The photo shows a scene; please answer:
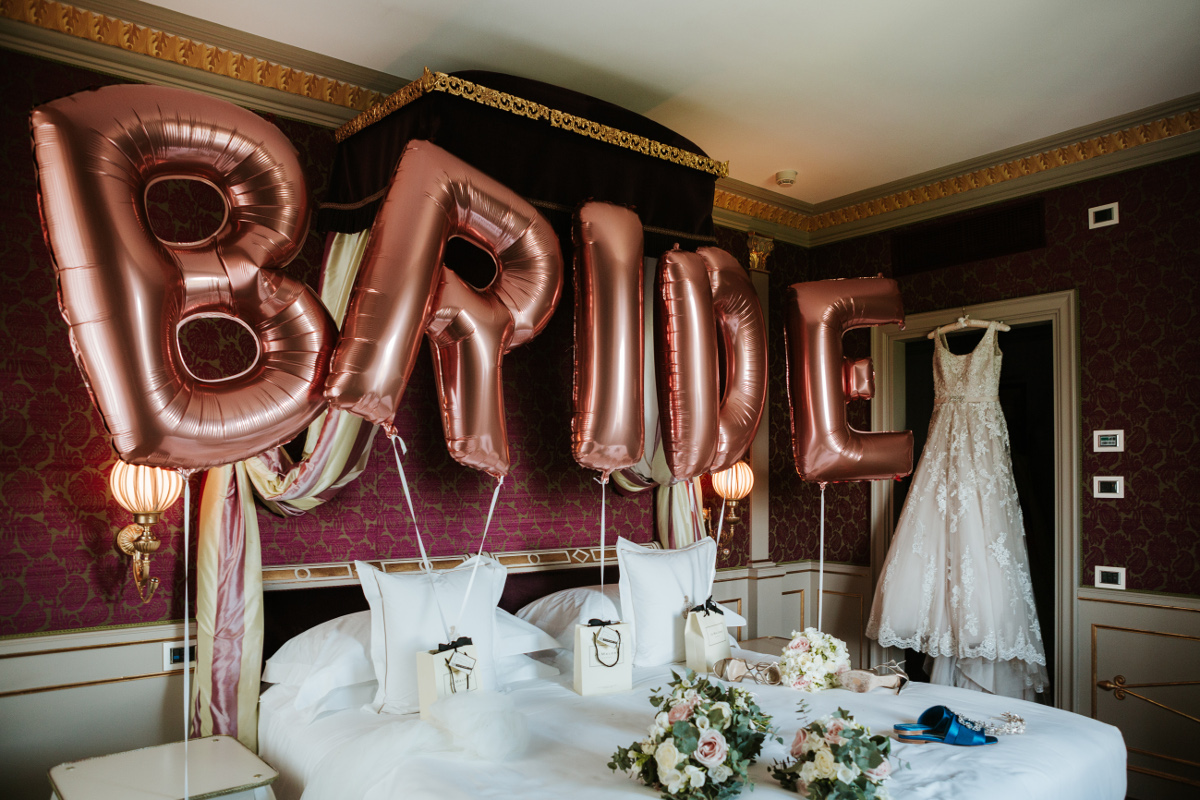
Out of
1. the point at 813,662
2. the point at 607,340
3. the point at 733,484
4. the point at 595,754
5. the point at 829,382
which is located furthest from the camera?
the point at 733,484

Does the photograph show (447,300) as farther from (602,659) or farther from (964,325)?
(964,325)

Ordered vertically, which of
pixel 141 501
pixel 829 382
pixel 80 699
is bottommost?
pixel 80 699

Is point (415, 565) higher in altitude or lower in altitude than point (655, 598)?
higher

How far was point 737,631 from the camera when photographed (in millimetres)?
4352

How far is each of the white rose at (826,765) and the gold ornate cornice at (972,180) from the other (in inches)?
125

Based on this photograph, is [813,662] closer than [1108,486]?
Yes

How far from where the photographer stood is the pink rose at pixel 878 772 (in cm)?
172

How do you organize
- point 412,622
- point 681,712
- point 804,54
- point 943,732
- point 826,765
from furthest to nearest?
point 804,54, point 412,622, point 943,732, point 681,712, point 826,765

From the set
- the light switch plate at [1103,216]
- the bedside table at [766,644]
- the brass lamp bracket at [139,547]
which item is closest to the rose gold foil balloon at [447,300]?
the brass lamp bracket at [139,547]

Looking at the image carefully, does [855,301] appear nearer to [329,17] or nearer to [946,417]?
[946,417]

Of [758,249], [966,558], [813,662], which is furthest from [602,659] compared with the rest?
[758,249]

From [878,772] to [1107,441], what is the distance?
8.36ft

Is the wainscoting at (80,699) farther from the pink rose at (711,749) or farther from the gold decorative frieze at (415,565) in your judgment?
the pink rose at (711,749)

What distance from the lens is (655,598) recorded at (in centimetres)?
304
